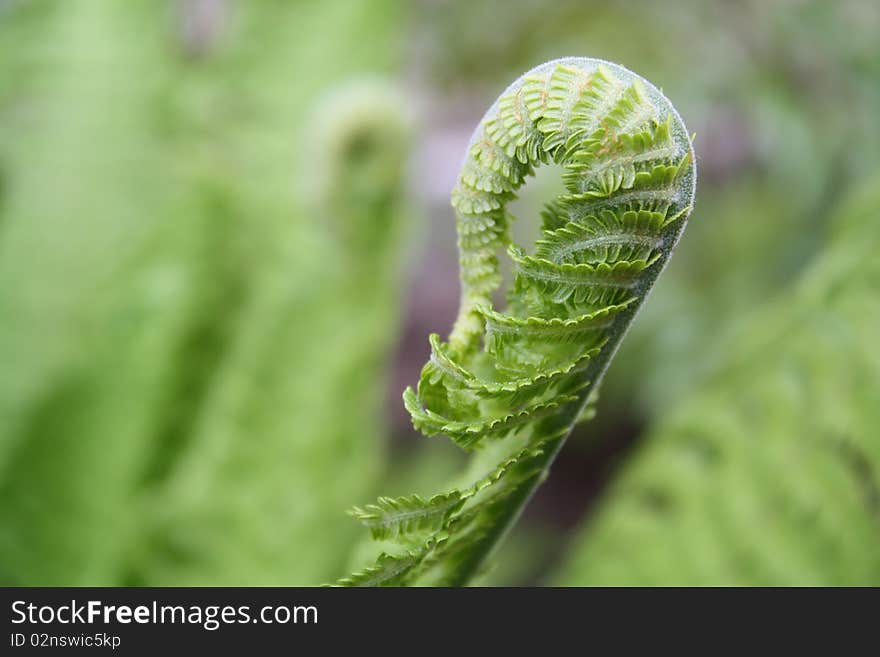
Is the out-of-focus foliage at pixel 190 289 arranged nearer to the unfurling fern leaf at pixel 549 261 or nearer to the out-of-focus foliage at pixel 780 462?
the out-of-focus foliage at pixel 780 462

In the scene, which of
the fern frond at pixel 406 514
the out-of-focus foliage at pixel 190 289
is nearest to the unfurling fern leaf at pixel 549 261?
the fern frond at pixel 406 514

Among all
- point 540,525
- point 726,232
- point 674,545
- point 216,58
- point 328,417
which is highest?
point 216,58

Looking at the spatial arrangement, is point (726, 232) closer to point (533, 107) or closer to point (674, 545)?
point (674, 545)

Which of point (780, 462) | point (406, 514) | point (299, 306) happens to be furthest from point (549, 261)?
point (299, 306)

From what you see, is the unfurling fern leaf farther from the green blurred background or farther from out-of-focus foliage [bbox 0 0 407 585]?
out-of-focus foliage [bbox 0 0 407 585]

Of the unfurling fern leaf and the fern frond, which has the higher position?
the unfurling fern leaf

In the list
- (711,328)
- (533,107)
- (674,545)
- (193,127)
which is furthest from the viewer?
(711,328)

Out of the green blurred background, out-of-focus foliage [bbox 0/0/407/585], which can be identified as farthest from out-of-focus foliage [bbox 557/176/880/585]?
out-of-focus foliage [bbox 0/0/407/585]
